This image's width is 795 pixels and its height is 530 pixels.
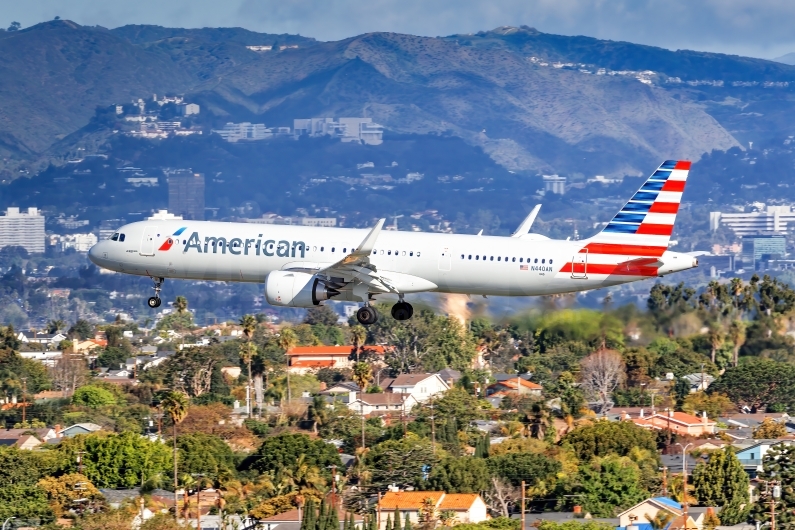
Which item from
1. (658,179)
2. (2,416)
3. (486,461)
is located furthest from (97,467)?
(658,179)

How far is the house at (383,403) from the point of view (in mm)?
145875

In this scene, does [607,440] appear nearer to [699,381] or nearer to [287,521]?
[287,521]

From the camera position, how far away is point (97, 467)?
338 feet

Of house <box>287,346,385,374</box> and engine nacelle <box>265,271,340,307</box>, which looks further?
house <box>287,346,385,374</box>

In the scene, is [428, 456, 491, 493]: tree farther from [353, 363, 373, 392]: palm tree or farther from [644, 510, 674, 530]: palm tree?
[353, 363, 373, 392]: palm tree

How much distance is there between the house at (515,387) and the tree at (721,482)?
52722 mm

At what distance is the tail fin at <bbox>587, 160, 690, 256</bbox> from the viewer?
62625 millimetres

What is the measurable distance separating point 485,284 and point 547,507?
3568 cm

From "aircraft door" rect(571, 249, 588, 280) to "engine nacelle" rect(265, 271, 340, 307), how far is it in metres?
10.2

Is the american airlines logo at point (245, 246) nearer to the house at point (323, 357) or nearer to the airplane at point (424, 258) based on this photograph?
the airplane at point (424, 258)

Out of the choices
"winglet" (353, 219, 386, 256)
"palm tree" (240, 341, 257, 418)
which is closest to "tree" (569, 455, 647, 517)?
"winglet" (353, 219, 386, 256)

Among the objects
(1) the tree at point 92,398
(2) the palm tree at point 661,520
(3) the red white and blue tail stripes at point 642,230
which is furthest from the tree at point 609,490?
(1) the tree at point 92,398

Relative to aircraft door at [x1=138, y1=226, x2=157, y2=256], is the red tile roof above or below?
below

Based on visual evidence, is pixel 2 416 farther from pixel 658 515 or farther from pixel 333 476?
pixel 658 515
